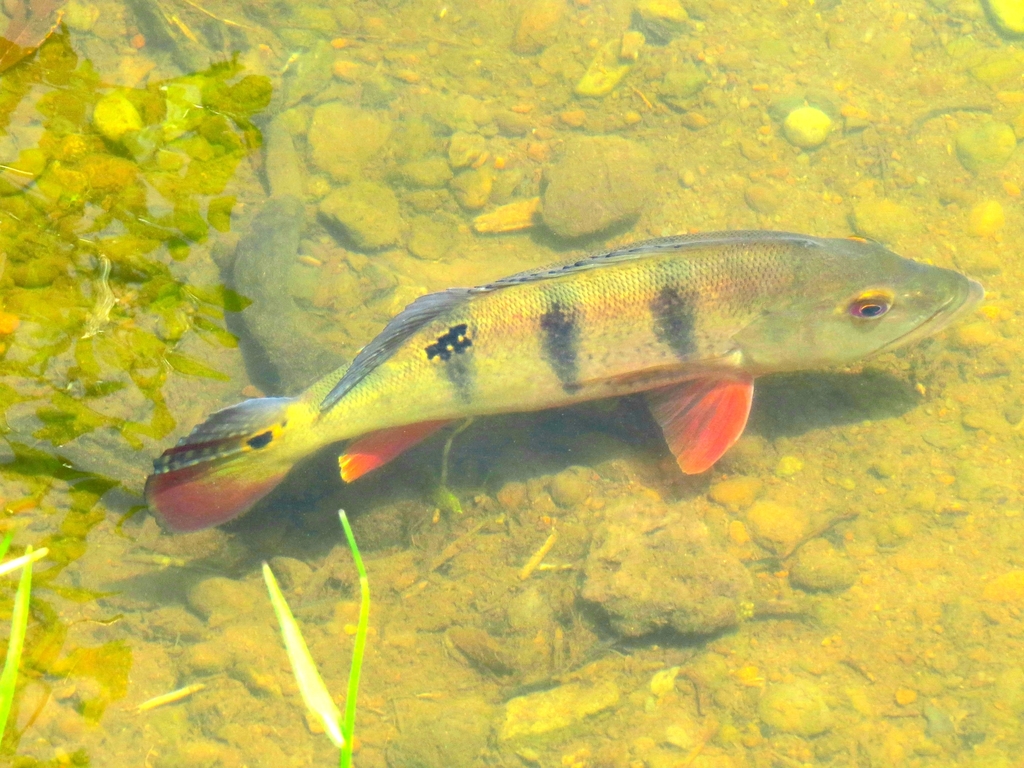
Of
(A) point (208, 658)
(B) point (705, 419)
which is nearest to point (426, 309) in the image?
A: (B) point (705, 419)

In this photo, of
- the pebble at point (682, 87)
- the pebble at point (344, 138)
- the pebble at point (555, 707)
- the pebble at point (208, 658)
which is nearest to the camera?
the pebble at point (555, 707)

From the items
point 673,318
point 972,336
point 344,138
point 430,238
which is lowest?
point 972,336

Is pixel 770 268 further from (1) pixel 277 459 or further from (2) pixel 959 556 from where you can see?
(1) pixel 277 459

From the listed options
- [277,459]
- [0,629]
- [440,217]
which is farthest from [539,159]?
[0,629]

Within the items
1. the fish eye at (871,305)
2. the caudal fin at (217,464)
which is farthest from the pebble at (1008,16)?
the caudal fin at (217,464)

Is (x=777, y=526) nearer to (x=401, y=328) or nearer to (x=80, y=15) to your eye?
(x=401, y=328)

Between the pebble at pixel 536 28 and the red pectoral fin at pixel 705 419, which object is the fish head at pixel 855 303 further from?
the pebble at pixel 536 28
